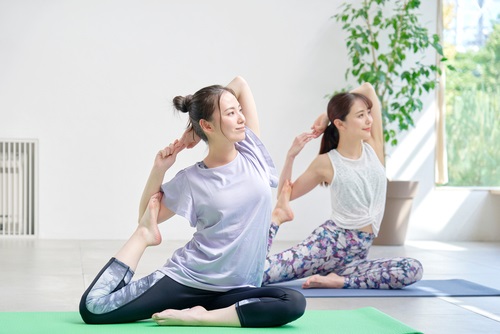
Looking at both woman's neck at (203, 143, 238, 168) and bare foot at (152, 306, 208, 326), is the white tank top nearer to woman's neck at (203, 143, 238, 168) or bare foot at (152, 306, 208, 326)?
woman's neck at (203, 143, 238, 168)

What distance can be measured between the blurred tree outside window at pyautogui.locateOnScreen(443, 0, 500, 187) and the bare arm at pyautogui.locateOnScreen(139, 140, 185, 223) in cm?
437

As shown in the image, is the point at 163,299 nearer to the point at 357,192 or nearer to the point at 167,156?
the point at 167,156

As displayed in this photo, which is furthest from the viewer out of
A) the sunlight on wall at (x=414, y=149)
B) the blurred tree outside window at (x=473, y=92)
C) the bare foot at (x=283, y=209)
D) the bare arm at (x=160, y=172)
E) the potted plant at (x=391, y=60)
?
the blurred tree outside window at (x=473, y=92)

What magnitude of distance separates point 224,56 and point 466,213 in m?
2.31

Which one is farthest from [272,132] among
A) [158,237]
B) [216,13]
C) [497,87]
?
[158,237]

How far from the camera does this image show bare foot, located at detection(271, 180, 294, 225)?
3.75 metres

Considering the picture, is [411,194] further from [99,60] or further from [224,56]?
[99,60]

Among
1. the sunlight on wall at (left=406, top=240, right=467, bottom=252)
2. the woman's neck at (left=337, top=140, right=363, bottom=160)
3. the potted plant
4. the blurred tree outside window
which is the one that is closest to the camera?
the woman's neck at (left=337, top=140, right=363, bottom=160)

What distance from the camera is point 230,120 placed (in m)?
2.67

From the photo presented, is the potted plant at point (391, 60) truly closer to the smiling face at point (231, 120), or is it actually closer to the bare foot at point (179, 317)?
the smiling face at point (231, 120)

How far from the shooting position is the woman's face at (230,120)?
267 centimetres

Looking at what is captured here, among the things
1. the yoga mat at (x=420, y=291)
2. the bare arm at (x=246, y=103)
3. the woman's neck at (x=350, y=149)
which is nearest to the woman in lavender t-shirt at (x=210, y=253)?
the bare arm at (x=246, y=103)

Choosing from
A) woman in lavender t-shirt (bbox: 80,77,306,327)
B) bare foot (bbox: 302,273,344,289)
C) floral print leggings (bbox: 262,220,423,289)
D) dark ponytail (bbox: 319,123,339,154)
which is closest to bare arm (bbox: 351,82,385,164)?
dark ponytail (bbox: 319,123,339,154)

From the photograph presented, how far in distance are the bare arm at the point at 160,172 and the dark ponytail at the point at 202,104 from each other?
0.10 m
